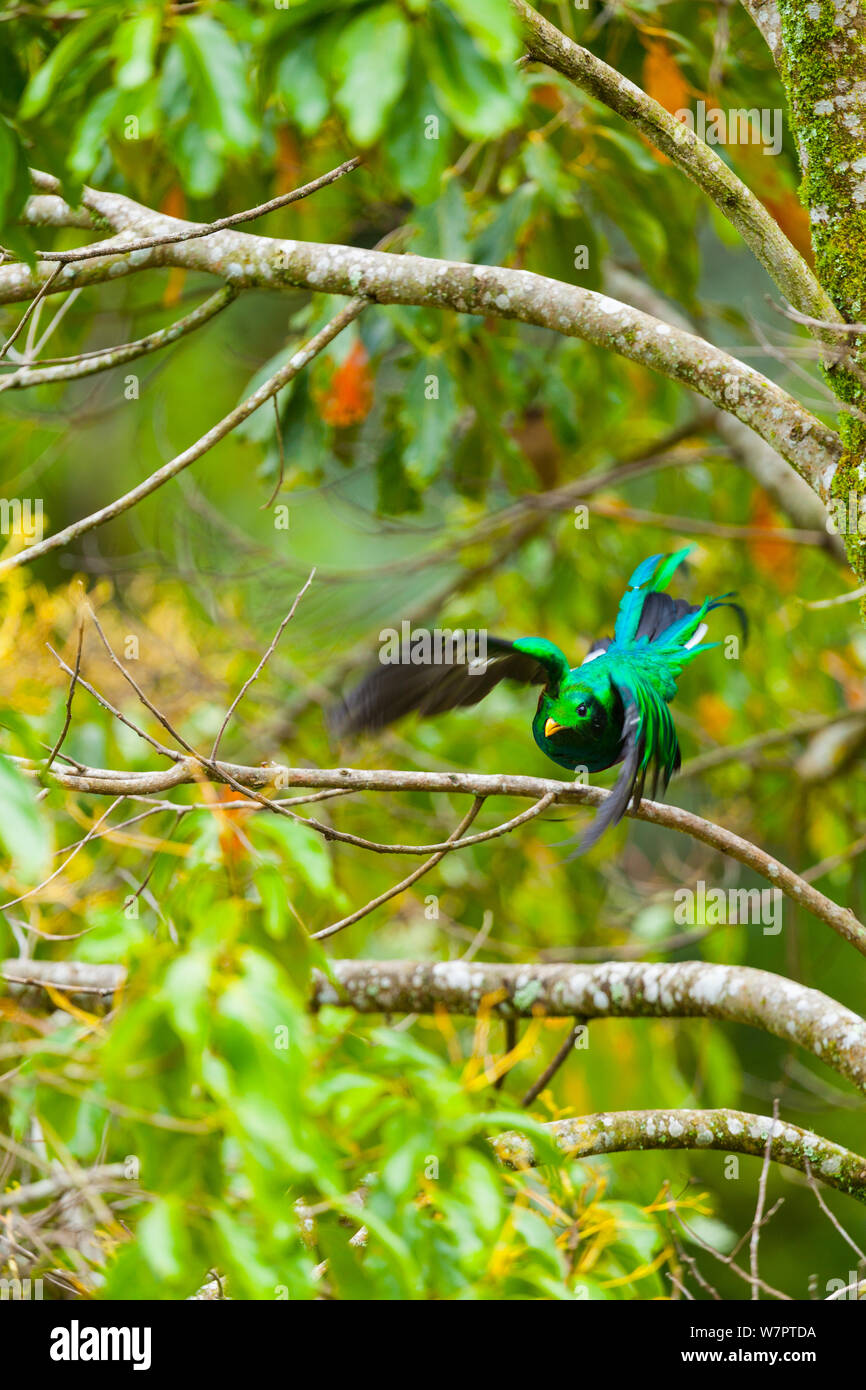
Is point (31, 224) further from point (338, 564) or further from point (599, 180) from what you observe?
point (338, 564)

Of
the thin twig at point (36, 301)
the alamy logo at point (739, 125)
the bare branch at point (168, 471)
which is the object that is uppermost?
the alamy logo at point (739, 125)

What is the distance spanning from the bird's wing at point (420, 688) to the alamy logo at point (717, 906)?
165 centimetres

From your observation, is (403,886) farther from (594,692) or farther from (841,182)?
(841,182)

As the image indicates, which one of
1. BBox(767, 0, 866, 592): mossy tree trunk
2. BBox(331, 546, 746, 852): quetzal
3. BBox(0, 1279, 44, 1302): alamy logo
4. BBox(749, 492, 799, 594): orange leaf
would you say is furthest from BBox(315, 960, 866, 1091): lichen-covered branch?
BBox(749, 492, 799, 594): orange leaf

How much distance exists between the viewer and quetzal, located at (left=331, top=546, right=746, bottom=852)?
196cm

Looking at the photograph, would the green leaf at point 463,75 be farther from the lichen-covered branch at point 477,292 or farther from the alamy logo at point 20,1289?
the alamy logo at point 20,1289

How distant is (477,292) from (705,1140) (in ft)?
4.56

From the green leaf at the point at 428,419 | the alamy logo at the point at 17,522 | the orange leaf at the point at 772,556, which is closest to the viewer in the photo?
the alamy logo at the point at 17,522

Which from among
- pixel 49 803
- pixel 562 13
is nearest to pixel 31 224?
pixel 49 803

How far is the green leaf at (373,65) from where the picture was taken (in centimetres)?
148

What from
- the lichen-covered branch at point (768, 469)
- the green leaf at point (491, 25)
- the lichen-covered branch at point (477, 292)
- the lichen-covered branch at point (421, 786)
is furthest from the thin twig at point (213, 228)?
the lichen-covered branch at point (768, 469)

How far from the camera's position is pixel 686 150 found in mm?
1770

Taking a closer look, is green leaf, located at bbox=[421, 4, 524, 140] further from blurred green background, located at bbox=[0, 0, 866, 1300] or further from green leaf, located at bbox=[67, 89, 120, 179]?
green leaf, located at bbox=[67, 89, 120, 179]

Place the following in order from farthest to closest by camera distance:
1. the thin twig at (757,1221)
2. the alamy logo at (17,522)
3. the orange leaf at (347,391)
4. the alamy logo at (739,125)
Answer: the orange leaf at (347,391) → the alamy logo at (739,125) → the alamy logo at (17,522) → the thin twig at (757,1221)
